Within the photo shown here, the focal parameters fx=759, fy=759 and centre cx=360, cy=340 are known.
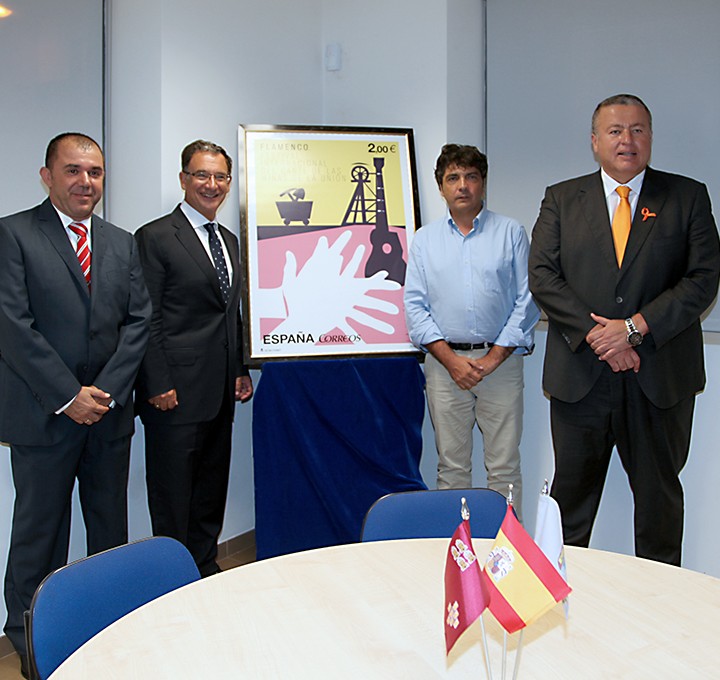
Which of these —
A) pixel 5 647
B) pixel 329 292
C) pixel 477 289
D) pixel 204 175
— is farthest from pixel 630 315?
pixel 5 647

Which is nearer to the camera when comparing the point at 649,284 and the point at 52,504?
the point at 52,504

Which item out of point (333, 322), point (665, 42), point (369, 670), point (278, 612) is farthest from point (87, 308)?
point (665, 42)

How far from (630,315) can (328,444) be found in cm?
152

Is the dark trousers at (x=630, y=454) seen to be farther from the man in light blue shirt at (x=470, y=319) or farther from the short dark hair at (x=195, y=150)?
the short dark hair at (x=195, y=150)

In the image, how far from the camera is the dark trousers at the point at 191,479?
3.27 m

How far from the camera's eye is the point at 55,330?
273 cm

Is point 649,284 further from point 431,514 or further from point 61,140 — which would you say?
point 61,140

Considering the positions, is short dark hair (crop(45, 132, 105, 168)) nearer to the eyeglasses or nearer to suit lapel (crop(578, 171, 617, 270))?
the eyeglasses

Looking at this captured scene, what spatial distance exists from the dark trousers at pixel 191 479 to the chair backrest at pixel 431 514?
1461 mm

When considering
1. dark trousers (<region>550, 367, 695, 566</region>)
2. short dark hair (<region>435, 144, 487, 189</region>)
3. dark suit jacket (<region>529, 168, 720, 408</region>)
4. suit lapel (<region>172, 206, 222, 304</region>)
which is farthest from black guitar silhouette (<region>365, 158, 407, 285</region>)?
dark trousers (<region>550, 367, 695, 566</region>)

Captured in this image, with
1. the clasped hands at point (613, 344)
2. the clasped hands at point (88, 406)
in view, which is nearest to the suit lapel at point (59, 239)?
the clasped hands at point (88, 406)

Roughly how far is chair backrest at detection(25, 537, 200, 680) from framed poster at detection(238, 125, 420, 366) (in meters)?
1.85

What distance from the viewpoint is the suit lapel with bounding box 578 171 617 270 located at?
116 inches

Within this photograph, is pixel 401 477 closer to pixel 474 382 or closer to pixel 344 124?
pixel 474 382
